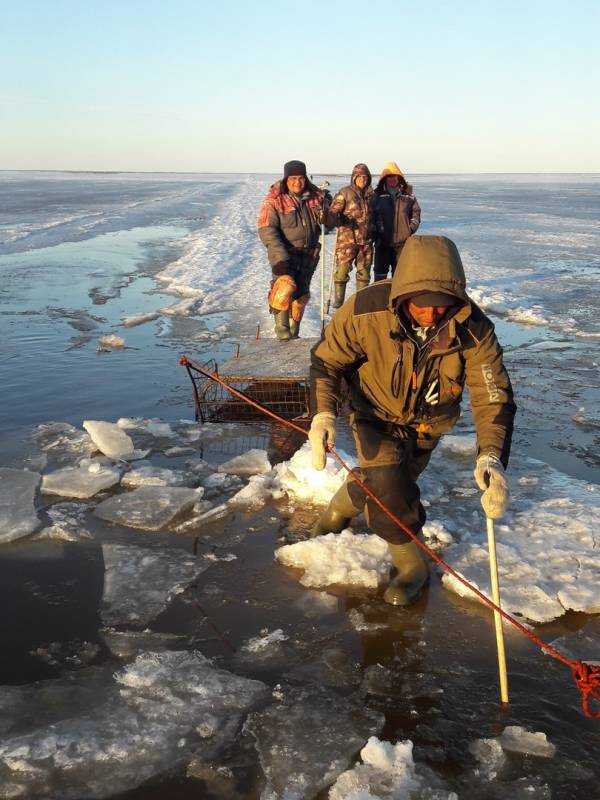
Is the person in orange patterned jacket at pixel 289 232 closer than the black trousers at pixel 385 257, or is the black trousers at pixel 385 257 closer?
the person in orange patterned jacket at pixel 289 232

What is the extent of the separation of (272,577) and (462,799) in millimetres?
1492

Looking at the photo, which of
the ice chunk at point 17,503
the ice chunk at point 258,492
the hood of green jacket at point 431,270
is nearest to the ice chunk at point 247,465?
the ice chunk at point 258,492

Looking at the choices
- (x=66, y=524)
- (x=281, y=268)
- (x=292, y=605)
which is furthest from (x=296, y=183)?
(x=292, y=605)

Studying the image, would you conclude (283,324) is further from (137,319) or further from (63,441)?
(137,319)

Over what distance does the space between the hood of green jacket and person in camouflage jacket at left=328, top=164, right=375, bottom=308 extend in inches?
183

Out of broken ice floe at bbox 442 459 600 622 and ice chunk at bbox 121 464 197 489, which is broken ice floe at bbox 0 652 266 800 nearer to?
broken ice floe at bbox 442 459 600 622

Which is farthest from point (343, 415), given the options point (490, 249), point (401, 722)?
point (490, 249)

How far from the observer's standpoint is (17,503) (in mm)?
4062

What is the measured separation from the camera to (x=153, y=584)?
334 cm

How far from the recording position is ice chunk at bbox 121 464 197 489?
4445 millimetres

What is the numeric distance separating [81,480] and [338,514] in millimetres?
1814

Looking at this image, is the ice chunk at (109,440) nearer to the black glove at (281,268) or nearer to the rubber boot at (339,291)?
the black glove at (281,268)

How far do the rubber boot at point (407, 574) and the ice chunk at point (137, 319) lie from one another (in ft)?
22.6

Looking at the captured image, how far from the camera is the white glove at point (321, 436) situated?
3059 mm
